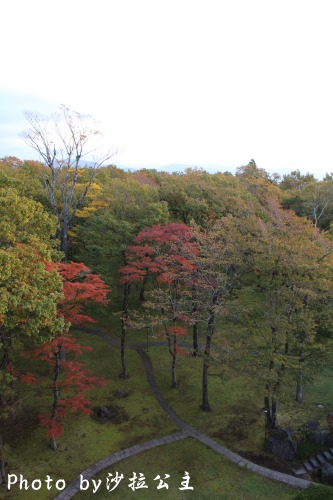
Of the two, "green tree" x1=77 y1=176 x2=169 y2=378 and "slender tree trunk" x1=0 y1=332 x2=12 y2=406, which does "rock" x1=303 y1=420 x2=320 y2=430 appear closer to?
"green tree" x1=77 y1=176 x2=169 y2=378

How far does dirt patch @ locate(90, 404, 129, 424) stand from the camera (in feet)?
58.1

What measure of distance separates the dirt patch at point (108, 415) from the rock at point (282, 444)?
726cm

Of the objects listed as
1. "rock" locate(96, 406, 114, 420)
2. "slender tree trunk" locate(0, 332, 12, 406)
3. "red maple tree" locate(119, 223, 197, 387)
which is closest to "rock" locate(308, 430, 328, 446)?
"red maple tree" locate(119, 223, 197, 387)

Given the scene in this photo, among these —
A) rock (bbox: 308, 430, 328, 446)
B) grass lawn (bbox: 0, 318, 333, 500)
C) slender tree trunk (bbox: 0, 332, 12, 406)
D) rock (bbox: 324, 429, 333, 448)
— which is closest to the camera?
slender tree trunk (bbox: 0, 332, 12, 406)

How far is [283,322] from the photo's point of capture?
1548 cm

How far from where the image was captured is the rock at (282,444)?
1482 centimetres

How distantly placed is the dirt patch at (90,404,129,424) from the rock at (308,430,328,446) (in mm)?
8960

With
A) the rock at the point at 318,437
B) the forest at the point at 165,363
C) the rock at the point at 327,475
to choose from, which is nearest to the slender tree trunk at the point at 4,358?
the forest at the point at 165,363

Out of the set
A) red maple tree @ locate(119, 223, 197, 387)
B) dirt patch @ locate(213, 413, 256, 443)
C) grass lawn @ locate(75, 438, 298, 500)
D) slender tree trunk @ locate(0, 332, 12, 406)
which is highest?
red maple tree @ locate(119, 223, 197, 387)

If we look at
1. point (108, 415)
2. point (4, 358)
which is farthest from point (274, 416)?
point (4, 358)

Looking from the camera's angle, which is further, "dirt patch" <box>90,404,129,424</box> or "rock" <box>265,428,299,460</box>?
"dirt patch" <box>90,404,129,424</box>

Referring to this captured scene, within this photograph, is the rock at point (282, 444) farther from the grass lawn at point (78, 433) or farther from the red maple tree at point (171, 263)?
the red maple tree at point (171, 263)

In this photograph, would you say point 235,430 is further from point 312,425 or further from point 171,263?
A: point 171,263

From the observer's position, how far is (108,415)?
18.0 meters
